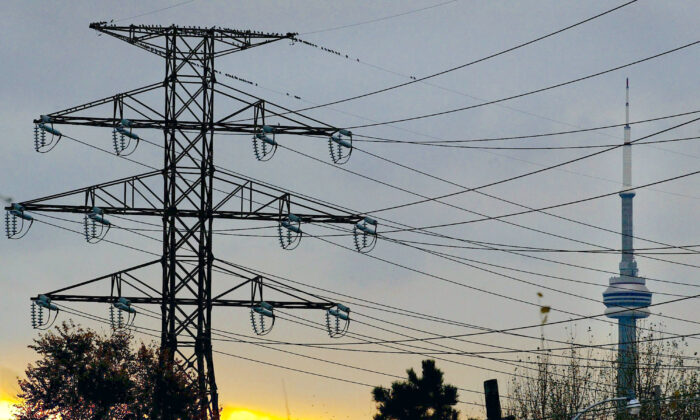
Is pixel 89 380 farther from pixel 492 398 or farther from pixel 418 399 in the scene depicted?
pixel 492 398

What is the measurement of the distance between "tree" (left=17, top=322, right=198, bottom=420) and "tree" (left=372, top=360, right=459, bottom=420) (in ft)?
47.7

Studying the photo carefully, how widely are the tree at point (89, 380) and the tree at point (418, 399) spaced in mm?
14552

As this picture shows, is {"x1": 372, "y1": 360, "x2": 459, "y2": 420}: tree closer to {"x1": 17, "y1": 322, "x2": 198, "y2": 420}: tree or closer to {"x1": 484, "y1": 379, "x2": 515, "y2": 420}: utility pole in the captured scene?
{"x1": 17, "y1": 322, "x2": 198, "y2": 420}: tree

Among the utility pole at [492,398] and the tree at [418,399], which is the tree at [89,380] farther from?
the utility pole at [492,398]

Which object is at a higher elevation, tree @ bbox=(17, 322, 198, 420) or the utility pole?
→ tree @ bbox=(17, 322, 198, 420)

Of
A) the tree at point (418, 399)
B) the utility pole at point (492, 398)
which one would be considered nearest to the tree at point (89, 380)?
the tree at point (418, 399)

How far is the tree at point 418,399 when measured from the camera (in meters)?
81.2

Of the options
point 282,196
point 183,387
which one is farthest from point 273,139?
point 183,387

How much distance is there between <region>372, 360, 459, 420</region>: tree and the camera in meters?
81.2

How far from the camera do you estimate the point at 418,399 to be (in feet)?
267

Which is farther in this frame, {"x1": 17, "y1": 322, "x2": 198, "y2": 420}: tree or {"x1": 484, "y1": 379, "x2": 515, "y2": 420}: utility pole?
{"x1": 17, "y1": 322, "x2": 198, "y2": 420}: tree

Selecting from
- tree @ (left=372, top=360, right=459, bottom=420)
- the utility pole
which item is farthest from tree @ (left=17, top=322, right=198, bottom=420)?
the utility pole

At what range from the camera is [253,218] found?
5478 cm

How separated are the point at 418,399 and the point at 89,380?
2062 cm
